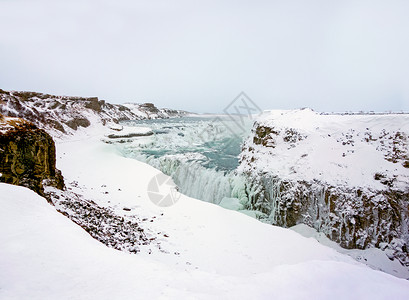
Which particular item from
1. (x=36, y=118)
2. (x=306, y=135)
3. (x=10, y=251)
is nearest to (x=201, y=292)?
(x=10, y=251)

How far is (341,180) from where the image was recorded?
30.7 ft

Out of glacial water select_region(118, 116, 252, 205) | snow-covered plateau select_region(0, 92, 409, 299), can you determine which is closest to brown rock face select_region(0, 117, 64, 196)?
snow-covered plateau select_region(0, 92, 409, 299)

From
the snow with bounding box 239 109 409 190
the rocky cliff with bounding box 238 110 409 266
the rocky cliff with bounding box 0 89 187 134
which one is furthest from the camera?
the rocky cliff with bounding box 0 89 187 134

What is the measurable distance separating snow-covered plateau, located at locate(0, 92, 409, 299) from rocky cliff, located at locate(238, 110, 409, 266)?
0.07 meters

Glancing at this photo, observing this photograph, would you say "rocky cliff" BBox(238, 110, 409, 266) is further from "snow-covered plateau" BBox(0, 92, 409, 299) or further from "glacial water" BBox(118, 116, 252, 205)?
"glacial water" BBox(118, 116, 252, 205)

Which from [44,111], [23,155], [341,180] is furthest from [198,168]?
[44,111]

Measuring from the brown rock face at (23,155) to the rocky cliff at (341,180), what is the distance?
9.68m

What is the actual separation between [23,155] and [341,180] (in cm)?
1213

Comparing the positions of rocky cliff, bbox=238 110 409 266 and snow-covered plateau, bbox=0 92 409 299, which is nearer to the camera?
snow-covered plateau, bbox=0 92 409 299

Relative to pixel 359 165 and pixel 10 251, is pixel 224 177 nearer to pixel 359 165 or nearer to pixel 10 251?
pixel 359 165

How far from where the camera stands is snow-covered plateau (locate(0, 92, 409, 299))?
2.67 meters

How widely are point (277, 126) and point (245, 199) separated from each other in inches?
223

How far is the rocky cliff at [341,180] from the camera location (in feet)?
27.4

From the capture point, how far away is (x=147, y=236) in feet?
21.0
